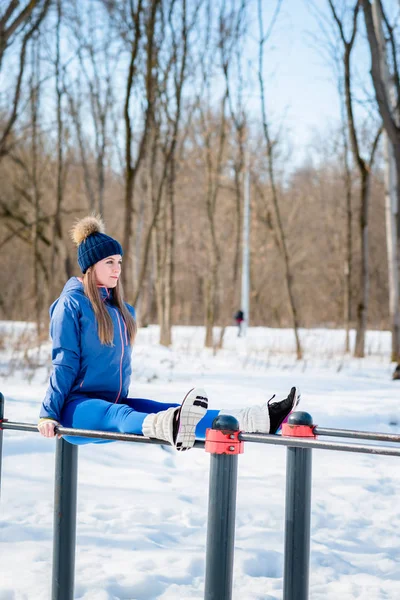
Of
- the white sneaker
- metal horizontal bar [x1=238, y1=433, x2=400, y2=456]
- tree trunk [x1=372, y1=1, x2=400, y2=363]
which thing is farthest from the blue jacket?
tree trunk [x1=372, y1=1, x2=400, y2=363]

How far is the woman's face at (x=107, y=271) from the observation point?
3.17 metres

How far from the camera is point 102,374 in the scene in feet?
9.87

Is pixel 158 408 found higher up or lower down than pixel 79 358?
lower down

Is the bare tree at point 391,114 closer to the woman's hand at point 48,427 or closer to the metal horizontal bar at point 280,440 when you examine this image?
the metal horizontal bar at point 280,440

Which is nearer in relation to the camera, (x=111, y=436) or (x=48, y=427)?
(x=111, y=436)

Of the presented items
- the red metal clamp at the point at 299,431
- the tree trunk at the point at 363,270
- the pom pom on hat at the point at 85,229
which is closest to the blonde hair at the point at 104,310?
the pom pom on hat at the point at 85,229

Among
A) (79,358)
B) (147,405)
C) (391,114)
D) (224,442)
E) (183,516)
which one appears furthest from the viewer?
(391,114)

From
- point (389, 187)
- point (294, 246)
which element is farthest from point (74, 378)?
point (294, 246)

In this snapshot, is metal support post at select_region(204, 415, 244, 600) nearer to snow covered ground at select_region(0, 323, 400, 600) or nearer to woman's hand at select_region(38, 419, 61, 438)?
woman's hand at select_region(38, 419, 61, 438)

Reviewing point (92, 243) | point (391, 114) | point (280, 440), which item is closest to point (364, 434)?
point (280, 440)

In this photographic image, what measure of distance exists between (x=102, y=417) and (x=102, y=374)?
0.26 metres

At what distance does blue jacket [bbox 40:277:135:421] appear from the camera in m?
2.89

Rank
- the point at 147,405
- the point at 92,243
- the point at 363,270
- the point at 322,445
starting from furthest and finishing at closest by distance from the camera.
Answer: the point at 363,270, the point at 92,243, the point at 147,405, the point at 322,445

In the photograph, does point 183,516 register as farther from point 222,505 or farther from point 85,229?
point 222,505
